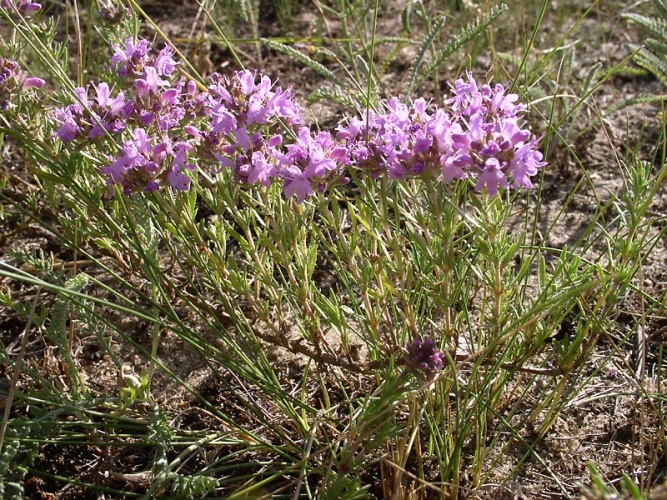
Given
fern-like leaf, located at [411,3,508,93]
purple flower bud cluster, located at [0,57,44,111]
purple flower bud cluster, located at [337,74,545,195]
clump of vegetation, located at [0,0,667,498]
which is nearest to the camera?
purple flower bud cluster, located at [337,74,545,195]

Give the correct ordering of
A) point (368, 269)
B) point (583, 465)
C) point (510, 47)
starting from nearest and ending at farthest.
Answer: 1. point (368, 269)
2. point (583, 465)
3. point (510, 47)

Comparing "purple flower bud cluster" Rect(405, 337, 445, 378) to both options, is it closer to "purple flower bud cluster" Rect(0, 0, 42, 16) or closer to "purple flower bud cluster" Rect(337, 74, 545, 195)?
"purple flower bud cluster" Rect(337, 74, 545, 195)

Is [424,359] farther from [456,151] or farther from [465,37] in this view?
[465,37]

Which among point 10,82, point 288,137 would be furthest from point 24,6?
point 288,137

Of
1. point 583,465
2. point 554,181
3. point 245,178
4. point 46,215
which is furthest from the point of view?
point 554,181

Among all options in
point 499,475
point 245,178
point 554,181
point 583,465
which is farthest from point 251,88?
point 554,181

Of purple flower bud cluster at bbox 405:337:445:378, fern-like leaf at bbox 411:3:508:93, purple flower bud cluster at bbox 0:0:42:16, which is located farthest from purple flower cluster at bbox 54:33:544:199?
fern-like leaf at bbox 411:3:508:93

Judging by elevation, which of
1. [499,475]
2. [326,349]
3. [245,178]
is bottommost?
[499,475]

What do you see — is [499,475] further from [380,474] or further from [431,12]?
[431,12]
